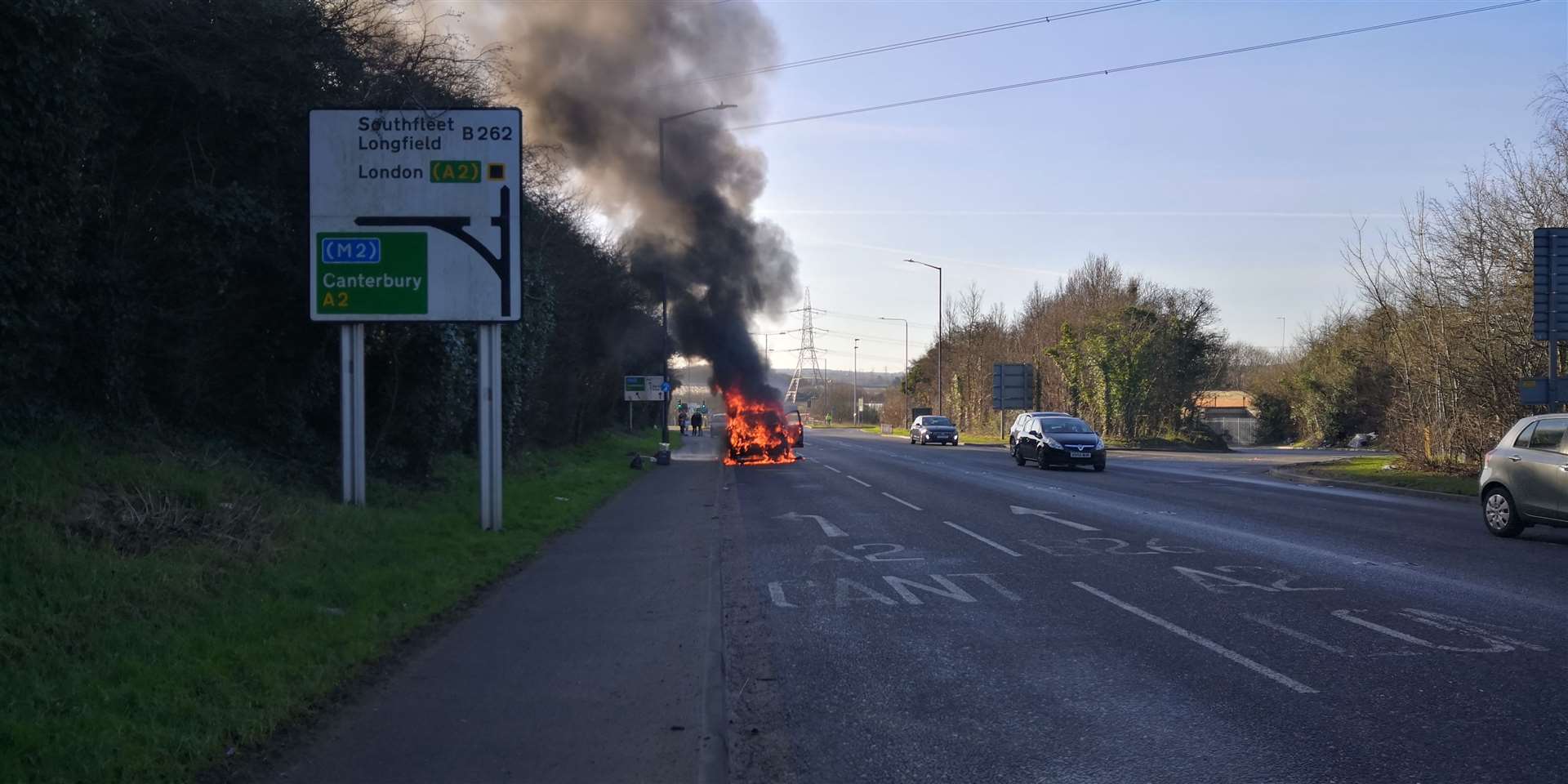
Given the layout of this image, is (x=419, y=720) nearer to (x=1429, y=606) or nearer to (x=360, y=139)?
(x=1429, y=606)

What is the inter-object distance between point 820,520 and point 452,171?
23.0 feet

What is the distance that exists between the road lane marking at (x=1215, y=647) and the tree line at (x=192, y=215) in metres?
9.56

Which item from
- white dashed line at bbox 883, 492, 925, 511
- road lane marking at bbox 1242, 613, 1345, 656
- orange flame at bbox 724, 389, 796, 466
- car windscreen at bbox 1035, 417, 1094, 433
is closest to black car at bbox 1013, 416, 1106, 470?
car windscreen at bbox 1035, 417, 1094, 433

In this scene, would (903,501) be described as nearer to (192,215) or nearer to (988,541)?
(988,541)

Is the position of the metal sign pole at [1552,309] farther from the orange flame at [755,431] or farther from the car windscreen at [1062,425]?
the orange flame at [755,431]

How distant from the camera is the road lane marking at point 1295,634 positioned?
727 cm

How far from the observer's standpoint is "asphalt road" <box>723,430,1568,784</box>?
519cm

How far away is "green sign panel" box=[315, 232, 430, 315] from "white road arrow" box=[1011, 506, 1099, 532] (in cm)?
875

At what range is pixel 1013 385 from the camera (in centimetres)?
5159

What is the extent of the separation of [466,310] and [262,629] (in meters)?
6.52

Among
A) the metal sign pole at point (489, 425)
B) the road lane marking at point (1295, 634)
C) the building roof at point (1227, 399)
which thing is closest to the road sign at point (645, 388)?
the metal sign pole at point (489, 425)

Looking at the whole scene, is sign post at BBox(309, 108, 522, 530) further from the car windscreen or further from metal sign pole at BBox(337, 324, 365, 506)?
the car windscreen

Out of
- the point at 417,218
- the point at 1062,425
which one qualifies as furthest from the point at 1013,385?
the point at 417,218

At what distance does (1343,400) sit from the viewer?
5434cm
